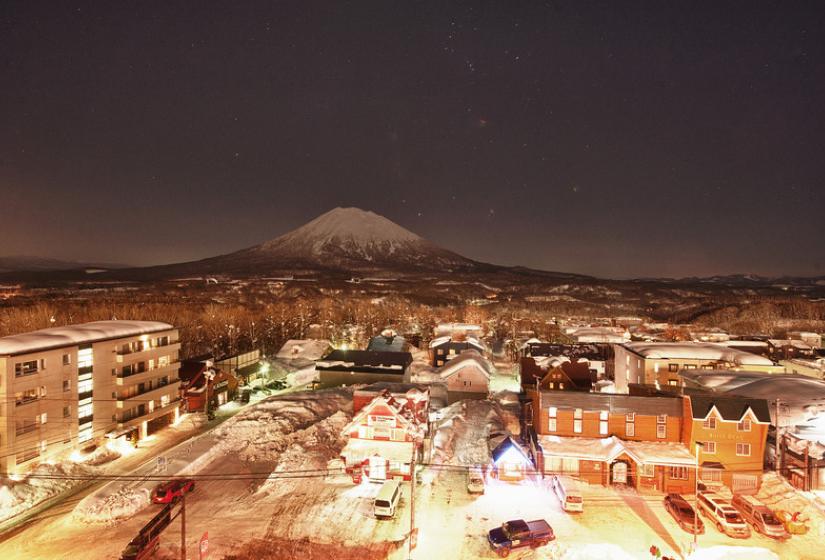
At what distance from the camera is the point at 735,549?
1486 centimetres

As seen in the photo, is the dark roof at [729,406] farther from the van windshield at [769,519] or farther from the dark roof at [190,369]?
the dark roof at [190,369]

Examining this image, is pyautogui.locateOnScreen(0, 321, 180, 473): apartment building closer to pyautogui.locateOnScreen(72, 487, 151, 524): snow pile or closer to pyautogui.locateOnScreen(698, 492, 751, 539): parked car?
pyautogui.locateOnScreen(72, 487, 151, 524): snow pile

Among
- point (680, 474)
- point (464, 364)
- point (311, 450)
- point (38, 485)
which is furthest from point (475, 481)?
point (38, 485)

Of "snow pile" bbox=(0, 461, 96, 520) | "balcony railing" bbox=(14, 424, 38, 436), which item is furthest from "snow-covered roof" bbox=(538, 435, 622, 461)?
"balcony railing" bbox=(14, 424, 38, 436)

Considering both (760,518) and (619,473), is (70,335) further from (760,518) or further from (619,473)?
(760,518)

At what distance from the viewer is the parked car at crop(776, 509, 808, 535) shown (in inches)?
656

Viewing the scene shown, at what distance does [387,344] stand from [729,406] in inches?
1770

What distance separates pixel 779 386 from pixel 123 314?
222 ft

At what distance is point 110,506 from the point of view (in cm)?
1870

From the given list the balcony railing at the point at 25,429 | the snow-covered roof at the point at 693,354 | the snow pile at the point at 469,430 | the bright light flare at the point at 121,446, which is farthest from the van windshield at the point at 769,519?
the balcony railing at the point at 25,429

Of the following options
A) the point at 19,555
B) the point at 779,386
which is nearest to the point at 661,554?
the point at 779,386

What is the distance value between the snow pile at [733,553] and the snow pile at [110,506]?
22.0m

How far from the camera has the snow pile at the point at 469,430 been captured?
24875 millimetres

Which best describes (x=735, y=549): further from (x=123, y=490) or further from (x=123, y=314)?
(x=123, y=314)
